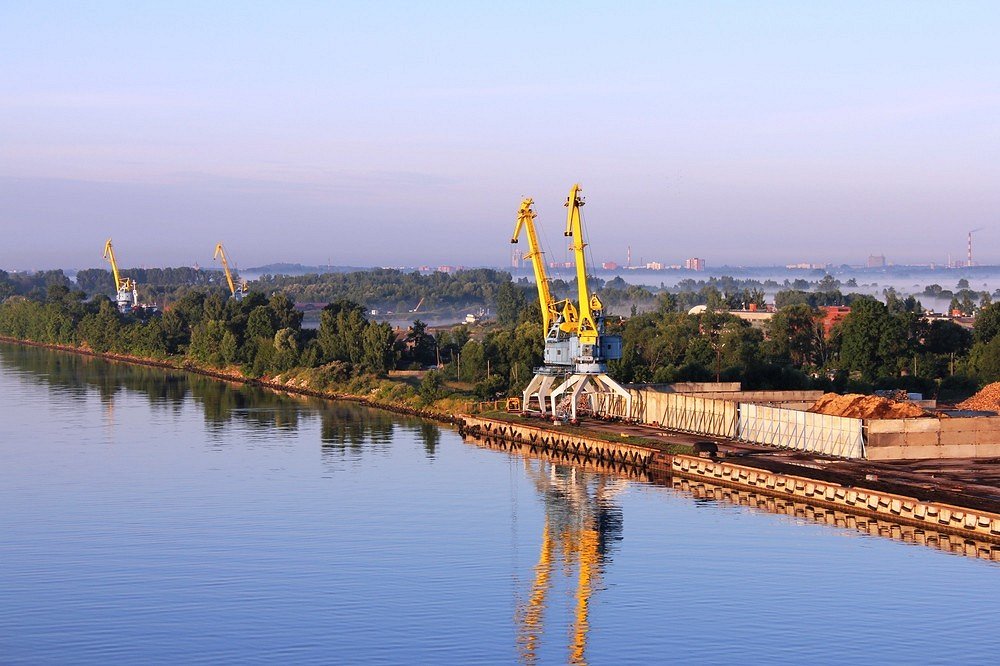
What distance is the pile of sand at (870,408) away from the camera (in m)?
63.1

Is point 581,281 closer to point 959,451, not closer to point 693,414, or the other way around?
point 693,414

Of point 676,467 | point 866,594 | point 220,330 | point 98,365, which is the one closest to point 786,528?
point 866,594

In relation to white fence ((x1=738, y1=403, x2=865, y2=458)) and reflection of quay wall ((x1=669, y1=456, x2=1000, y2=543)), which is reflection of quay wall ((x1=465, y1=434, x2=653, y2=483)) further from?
white fence ((x1=738, y1=403, x2=865, y2=458))

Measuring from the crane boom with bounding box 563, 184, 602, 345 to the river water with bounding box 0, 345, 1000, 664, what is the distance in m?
11.8

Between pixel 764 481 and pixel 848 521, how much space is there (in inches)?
266

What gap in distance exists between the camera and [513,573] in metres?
43.7

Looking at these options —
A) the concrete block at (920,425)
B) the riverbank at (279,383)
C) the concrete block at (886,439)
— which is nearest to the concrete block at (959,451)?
the concrete block at (920,425)

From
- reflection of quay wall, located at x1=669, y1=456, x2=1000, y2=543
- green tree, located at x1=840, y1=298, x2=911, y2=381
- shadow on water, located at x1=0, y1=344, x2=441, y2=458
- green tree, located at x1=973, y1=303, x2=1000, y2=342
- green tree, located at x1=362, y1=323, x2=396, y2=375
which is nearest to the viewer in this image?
reflection of quay wall, located at x1=669, y1=456, x2=1000, y2=543

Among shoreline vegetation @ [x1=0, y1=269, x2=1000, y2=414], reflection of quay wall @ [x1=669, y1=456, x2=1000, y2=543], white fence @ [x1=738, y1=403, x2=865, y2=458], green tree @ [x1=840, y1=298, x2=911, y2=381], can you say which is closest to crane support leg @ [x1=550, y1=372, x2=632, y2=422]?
shoreline vegetation @ [x1=0, y1=269, x2=1000, y2=414]

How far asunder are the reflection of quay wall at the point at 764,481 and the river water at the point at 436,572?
2167 mm

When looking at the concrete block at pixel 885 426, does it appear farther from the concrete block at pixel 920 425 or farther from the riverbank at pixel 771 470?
the riverbank at pixel 771 470

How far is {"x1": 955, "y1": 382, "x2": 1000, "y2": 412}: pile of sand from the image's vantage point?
251 feet

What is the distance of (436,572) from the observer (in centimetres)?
4303

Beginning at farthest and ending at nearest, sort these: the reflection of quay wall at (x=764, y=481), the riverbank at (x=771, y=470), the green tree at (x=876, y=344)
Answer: the green tree at (x=876, y=344), the riverbank at (x=771, y=470), the reflection of quay wall at (x=764, y=481)
